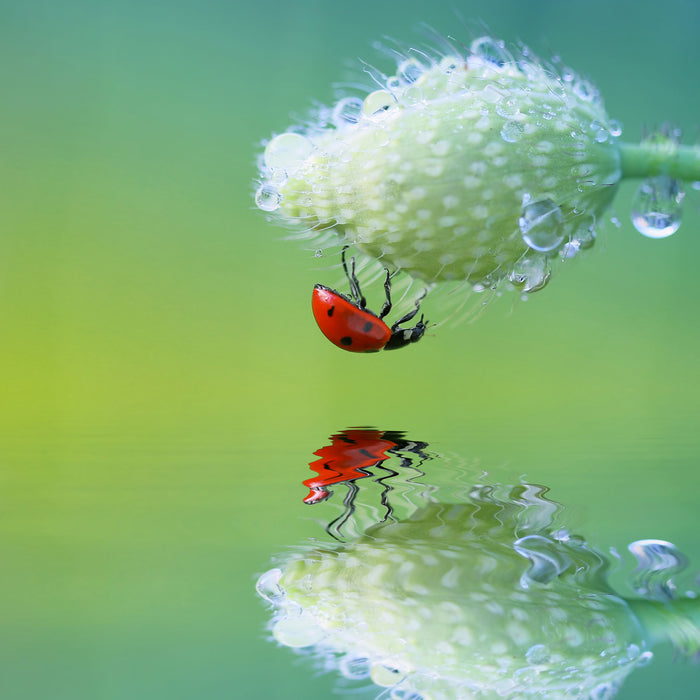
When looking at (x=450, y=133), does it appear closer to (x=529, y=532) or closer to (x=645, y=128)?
(x=645, y=128)

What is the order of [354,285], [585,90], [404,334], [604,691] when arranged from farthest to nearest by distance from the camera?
1. [404,334]
2. [354,285]
3. [585,90]
4. [604,691]

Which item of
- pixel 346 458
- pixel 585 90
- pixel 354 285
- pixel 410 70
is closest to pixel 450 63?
pixel 410 70

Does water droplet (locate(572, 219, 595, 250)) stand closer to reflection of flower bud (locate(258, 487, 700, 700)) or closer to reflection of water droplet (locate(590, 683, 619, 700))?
reflection of flower bud (locate(258, 487, 700, 700))

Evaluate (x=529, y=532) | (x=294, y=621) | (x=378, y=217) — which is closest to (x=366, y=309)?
(x=378, y=217)

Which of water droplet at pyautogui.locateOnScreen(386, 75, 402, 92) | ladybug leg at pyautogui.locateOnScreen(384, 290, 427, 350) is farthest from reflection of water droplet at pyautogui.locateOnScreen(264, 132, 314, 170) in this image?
ladybug leg at pyautogui.locateOnScreen(384, 290, 427, 350)

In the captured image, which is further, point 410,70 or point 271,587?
point 410,70

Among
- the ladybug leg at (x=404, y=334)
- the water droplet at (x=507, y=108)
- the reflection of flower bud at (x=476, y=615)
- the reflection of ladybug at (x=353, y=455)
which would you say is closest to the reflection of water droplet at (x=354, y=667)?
the reflection of flower bud at (x=476, y=615)

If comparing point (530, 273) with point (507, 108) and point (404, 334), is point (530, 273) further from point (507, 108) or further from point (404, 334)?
point (404, 334)

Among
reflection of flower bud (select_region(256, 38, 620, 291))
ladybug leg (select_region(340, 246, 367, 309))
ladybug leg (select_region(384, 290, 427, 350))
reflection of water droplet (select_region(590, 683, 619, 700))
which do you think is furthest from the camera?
ladybug leg (select_region(384, 290, 427, 350))
